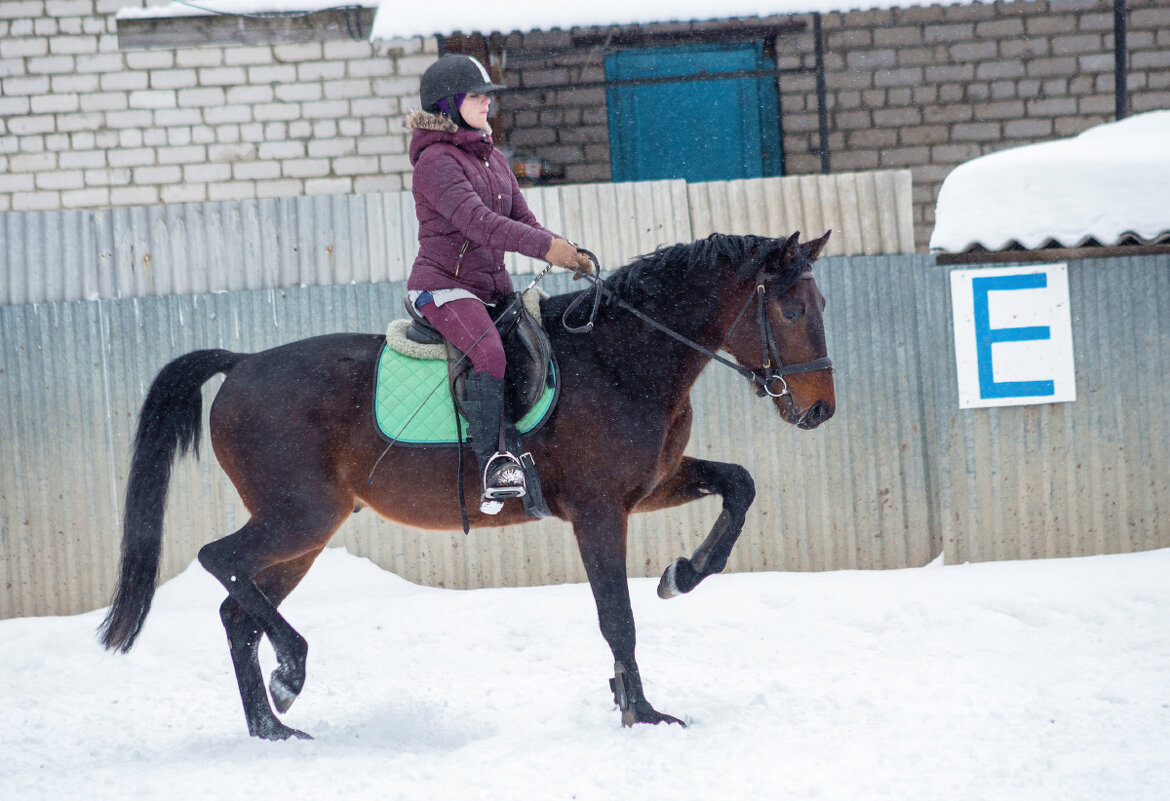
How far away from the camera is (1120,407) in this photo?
714 cm

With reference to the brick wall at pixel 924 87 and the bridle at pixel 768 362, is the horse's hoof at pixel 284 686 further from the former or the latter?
the brick wall at pixel 924 87

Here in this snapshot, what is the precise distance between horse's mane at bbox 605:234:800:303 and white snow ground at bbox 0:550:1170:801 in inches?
71.3

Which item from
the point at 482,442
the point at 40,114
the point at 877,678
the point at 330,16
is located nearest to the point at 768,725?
the point at 877,678

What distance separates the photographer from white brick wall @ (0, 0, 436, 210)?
10141 mm

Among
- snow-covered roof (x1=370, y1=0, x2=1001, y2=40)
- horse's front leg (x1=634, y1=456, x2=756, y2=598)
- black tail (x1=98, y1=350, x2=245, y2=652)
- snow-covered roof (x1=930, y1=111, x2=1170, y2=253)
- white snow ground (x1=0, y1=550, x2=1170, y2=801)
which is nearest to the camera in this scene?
white snow ground (x1=0, y1=550, x2=1170, y2=801)

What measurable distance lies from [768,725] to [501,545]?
3.28 meters

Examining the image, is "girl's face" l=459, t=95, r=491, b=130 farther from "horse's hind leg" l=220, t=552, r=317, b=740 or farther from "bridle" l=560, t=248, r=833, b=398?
"horse's hind leg" l=220, t=552, r=317, b=740

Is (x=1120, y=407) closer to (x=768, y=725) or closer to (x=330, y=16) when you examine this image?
(x=768, y=725)

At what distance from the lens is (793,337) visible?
421 cm

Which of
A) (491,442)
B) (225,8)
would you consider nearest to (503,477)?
(491,442)

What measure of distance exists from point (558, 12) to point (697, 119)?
2.76 meters

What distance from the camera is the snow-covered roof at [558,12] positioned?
8547 mm

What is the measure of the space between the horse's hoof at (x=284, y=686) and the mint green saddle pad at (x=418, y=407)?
1.11 metres

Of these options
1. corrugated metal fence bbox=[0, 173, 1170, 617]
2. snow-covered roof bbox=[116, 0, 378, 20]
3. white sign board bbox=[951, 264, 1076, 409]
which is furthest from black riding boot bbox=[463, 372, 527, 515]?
snow-covered roof bbox=[116, 0, 378, 20]
